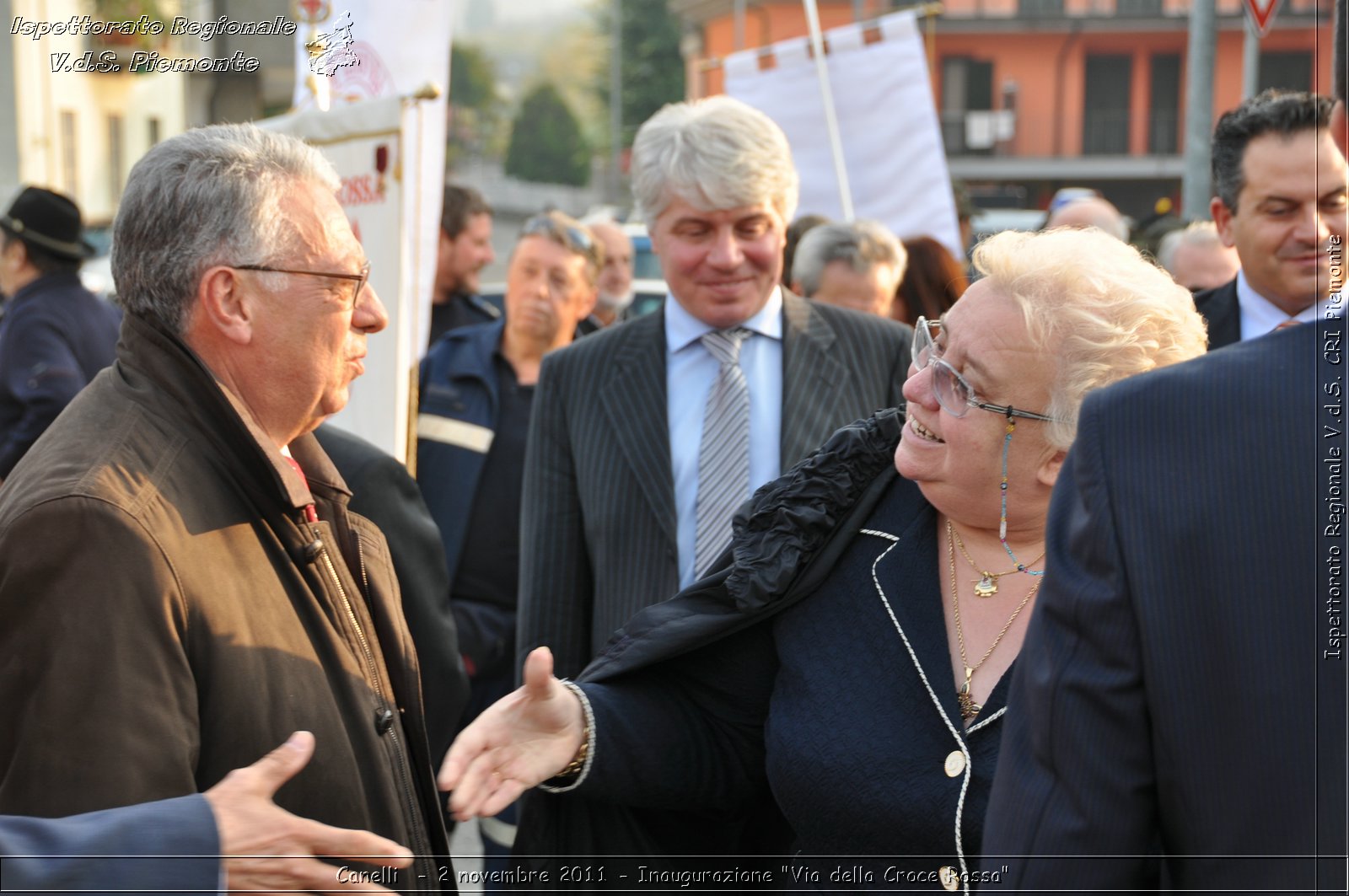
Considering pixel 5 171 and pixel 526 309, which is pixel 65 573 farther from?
pixel 5 171

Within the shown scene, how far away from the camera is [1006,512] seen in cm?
223

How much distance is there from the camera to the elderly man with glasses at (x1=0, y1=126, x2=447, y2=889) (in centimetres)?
178

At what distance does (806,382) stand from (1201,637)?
1.98m

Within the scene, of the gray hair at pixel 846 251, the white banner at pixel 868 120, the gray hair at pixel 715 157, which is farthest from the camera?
the white banner at pixel 868 120

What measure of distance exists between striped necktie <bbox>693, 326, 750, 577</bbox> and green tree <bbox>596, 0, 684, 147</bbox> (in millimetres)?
45363

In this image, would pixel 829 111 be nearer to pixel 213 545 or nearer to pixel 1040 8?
pixel 213 545

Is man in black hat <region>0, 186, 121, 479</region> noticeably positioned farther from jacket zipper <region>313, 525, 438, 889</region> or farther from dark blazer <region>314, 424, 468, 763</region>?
jacket zipper <region>313, 525, 438, 889</region>

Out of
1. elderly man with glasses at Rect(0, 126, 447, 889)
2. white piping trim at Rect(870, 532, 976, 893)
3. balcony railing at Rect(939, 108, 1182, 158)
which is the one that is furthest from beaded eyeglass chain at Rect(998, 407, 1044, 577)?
balcony railing at Rect(939, 108, 1182, 158)

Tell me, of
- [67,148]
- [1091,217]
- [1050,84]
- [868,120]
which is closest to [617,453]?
[868,120]

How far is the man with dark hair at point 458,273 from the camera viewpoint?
6.29 metres

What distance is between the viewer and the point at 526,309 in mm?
4629

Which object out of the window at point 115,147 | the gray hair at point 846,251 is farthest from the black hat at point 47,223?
the window at point 115,147

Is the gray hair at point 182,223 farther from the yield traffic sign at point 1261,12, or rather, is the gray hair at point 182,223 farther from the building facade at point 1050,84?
the building facade at point 1050,84

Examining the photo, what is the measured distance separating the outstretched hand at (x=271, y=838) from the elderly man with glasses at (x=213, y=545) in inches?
2.4
